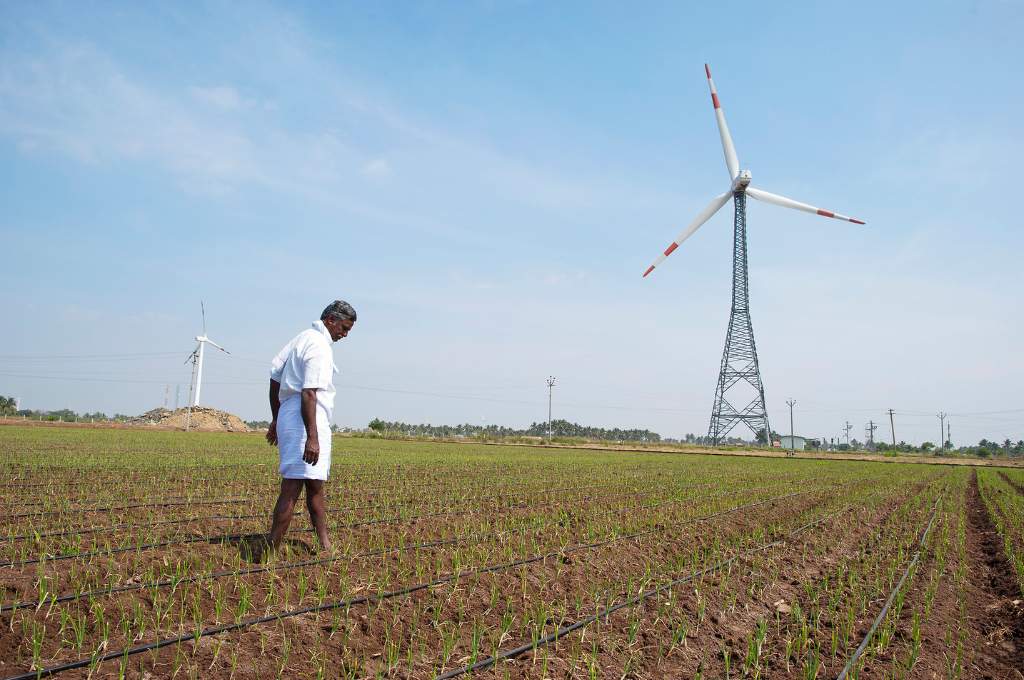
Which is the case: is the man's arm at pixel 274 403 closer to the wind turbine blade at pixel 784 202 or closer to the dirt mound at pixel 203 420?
the wind turbine blade at pixel 784 202

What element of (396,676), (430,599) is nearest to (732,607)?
(430,599)

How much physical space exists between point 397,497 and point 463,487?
2.41 m

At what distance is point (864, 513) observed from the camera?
11352 mm

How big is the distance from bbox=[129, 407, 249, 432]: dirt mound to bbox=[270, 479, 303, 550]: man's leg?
68620 millimetres

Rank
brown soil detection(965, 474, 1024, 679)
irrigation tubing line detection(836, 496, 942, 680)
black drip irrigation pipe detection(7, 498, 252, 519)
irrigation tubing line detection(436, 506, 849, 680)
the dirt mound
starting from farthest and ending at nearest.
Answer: the dirt mound → black drip irrigation pipe detection(7, 498, 252, 519) → brown soil detection(965, 474, 1024, 679) → irrigation tubing line detection(836, 496, 942, 680) → irrigation tubing line detection(436, 506, 849, 680)

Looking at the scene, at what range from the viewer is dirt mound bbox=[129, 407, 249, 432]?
2749 inches

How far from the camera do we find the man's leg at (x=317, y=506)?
504cm

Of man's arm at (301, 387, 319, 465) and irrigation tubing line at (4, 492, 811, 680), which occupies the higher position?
man's arm at (301, 387, 319, 465)

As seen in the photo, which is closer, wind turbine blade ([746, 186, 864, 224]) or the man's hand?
the man's hand

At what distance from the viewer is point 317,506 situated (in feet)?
16.9

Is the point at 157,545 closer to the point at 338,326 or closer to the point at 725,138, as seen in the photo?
the point at 338,326

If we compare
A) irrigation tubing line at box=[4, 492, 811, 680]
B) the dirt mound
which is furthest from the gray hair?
the dirt mound

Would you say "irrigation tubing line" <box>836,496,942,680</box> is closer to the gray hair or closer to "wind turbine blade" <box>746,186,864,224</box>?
the gray hair

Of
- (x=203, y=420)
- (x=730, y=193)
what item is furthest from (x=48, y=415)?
(x=730, y=193)
